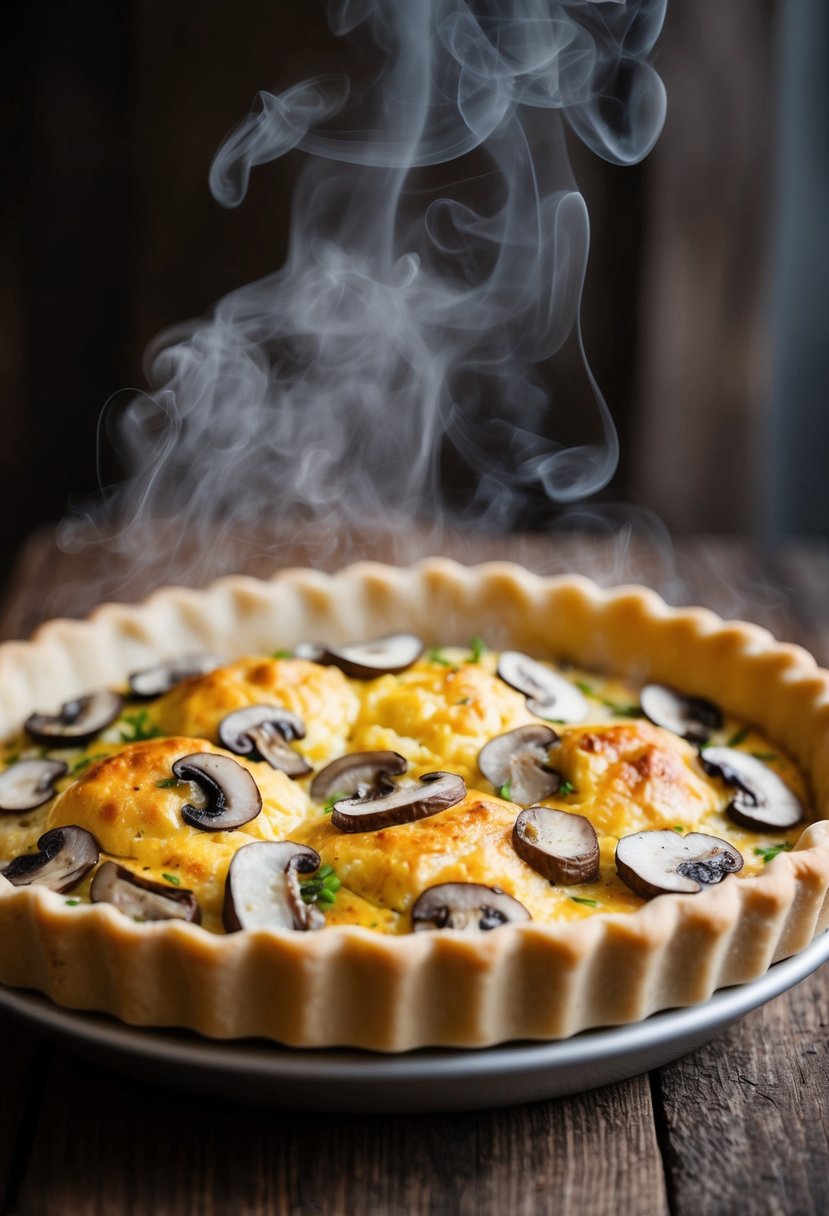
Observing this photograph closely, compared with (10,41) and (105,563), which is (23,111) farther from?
(105,563)

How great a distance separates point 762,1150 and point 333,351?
10.9ft

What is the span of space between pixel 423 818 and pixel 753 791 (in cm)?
90

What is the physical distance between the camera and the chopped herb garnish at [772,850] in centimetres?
287

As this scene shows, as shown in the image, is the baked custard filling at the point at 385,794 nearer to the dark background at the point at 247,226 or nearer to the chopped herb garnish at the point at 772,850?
the chopped herb garnish at the point at 772,850

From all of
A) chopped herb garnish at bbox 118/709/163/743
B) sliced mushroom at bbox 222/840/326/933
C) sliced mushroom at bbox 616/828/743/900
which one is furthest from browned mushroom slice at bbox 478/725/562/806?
chopped herb garnish at bbox 118/709/163/743

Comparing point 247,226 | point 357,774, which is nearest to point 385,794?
point 357,774

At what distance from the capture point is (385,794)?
300cm

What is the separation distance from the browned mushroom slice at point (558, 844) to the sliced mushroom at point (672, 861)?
0.07 meters

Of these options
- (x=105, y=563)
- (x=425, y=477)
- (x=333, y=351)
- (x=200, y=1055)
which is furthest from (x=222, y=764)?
(x=425, y=477)

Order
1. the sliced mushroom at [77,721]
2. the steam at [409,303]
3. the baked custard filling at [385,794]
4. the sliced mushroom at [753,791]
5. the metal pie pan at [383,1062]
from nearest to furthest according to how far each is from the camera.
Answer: the metal pie pan at [383,1062] → the baked custard filling at [385,794] → the sliced mushroom at [753,791] → the sliced mushroom at [77,721] → the steam at [409,303]

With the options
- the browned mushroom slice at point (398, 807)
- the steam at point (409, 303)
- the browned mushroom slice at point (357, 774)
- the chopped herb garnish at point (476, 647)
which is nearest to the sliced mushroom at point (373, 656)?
the chopped herb garnish at point (476, 647)

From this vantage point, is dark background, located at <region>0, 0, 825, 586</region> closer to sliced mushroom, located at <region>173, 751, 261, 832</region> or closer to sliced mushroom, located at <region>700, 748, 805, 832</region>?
sliced mushroom, located at <region>700, 748, 805, 832</region>

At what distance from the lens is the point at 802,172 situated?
24.3ft

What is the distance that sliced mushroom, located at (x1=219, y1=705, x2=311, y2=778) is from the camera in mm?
3211
